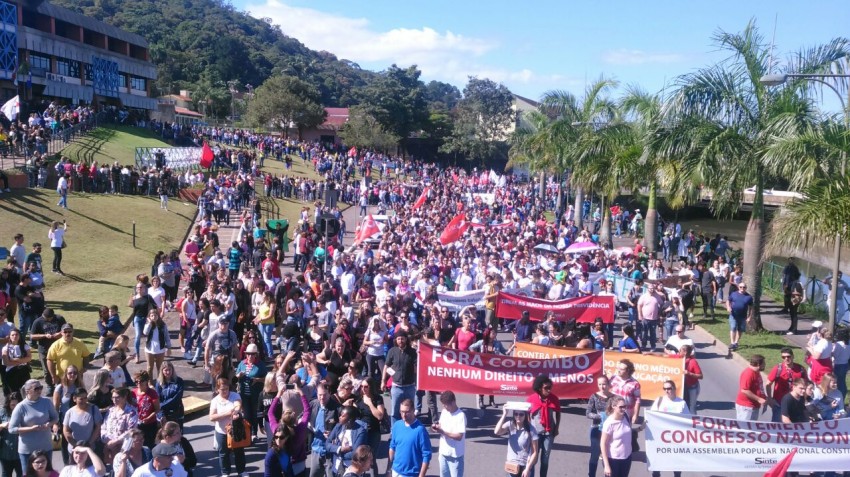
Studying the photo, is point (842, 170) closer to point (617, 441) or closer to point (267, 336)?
point (617, 441)

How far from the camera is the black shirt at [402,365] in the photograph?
398 inches

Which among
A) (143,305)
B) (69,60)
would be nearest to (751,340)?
(143,305)

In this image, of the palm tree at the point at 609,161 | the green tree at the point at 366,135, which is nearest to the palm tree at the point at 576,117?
the palm tree at the point at 609,161

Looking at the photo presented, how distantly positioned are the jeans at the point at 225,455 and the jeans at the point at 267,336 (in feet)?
16.7

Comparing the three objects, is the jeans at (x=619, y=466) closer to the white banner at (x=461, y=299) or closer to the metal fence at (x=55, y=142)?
the white banner at (x=461, y=299)

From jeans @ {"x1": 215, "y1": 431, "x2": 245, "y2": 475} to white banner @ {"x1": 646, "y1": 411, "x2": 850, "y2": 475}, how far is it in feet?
15.3

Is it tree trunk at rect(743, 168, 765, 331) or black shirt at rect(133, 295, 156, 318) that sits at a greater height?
tree trunk at rect(743, 168, 765, 331)

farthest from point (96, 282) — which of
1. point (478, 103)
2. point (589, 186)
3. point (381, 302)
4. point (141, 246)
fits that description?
point (478, 103)

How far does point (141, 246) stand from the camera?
80.5 ft

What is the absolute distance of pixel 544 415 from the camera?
8266 millimetres

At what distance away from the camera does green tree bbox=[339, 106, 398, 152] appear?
71.3 m

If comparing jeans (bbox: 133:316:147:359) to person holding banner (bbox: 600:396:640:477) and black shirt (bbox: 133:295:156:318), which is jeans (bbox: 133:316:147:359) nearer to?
black shirt (bbox: 133:295:156:318)

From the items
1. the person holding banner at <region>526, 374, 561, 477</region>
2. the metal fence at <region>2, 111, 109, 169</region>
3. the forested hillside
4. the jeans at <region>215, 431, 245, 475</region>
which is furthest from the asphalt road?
the forested hillside

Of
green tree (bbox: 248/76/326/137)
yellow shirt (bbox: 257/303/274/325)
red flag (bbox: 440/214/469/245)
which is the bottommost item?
yellow shirt (bbox: 257/303/274/325)
